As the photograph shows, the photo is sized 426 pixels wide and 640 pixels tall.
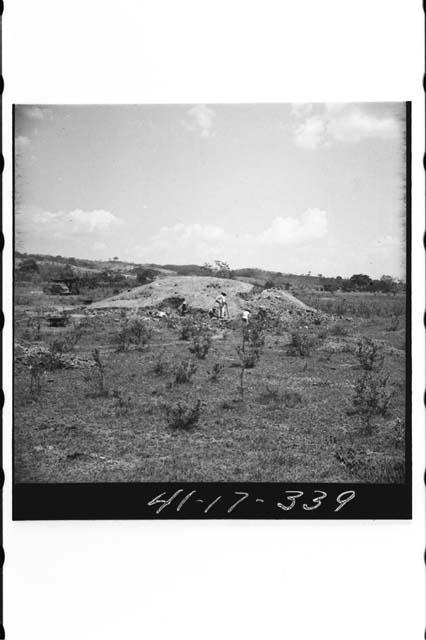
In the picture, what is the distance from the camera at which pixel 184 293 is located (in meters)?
3.95

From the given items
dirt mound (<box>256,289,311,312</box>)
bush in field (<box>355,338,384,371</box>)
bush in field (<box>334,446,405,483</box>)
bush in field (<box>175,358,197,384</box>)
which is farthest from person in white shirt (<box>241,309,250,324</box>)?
bush in field (<box>334,446,405,483</box>)

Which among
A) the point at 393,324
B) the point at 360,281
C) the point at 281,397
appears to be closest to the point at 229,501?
the point at 281,397

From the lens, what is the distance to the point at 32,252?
3.89 metres

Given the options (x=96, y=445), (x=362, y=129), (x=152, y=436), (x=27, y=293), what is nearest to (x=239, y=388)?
(x=152, y=436)

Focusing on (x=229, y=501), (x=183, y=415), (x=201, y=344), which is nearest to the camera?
(x=229, y=501)

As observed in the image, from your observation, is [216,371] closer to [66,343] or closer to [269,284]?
[269,284]

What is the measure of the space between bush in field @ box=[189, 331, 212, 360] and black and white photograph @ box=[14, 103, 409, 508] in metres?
0.01

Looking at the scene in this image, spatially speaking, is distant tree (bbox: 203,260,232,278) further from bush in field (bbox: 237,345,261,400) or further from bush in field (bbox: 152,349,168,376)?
bush in field (bbox: 152,349,168,376)

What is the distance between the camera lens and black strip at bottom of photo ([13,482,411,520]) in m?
3.74

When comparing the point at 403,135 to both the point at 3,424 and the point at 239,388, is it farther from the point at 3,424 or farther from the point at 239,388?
the point at 3,424

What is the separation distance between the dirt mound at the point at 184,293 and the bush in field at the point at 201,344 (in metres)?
0.21

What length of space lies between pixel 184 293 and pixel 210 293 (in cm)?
21

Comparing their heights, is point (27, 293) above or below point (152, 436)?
above

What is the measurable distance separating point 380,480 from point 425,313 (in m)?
1.32
